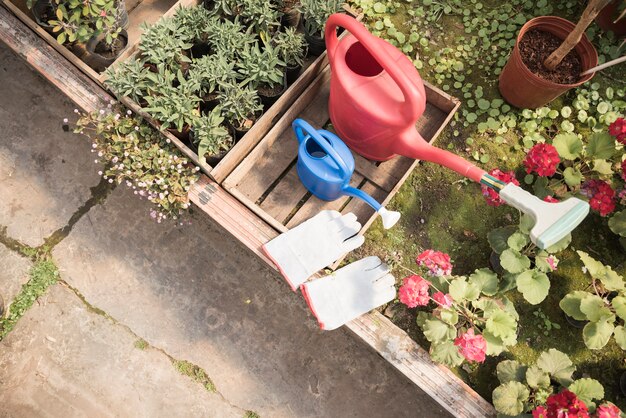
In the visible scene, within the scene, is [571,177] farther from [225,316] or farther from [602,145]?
[225,316]

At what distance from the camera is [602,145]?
290cm

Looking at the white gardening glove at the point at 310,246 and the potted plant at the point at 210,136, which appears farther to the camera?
the white gardening glove at the point at 310,246

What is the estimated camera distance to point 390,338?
2.93 m

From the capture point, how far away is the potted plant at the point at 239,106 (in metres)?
2.81

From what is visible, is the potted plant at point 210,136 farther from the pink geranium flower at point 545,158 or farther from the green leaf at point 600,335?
the green leaf at point 600,335

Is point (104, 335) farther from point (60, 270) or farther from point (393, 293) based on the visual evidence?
point (393, 293)

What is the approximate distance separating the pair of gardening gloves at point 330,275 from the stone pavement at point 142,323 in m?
0.41

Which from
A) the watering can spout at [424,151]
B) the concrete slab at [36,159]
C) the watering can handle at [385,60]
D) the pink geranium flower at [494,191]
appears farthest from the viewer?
the concrete slab at [36,159]

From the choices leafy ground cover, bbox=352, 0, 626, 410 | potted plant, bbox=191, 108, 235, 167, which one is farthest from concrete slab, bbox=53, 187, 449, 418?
potted plant, bbox=191, 108, 235, 167

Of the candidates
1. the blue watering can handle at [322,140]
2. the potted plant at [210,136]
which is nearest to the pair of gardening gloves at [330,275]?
the blue watering can handle at [322,140]

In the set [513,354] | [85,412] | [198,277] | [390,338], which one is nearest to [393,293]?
[390,338]

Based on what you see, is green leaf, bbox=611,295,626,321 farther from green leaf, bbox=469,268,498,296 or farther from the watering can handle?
the watering can handle

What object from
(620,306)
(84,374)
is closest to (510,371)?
(620,306)

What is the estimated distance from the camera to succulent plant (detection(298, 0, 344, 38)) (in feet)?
9.71
